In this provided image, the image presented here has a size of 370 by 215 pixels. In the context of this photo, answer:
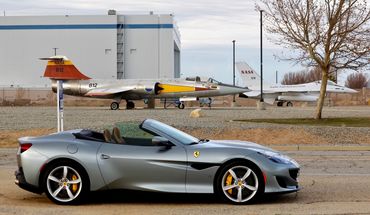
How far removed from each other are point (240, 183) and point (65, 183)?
7.83ft

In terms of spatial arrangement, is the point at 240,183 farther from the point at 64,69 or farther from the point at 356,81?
the point at 356,81

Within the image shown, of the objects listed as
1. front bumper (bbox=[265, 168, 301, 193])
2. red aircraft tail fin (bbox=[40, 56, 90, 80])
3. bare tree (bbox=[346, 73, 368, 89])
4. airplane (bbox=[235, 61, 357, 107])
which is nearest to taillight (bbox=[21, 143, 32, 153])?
front bumper (bbox=[265, 168, 301, 193])

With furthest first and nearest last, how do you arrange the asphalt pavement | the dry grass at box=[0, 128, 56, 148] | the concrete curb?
the dry grass at box=[0, 128, 56, 148] → the concrete curb → the asphalt pavement

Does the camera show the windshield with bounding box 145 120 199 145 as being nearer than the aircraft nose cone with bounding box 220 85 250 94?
Yes

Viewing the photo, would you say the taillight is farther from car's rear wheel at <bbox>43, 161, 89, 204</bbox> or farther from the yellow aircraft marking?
the yellow aircraft marking

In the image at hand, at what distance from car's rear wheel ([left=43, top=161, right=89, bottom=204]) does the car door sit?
319 mm

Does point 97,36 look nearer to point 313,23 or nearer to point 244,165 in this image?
point 313,23

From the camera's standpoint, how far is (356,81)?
14188 centimetres

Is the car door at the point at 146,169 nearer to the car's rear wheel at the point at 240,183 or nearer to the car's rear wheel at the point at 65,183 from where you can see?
the car's rear wheel at the point at 65,183

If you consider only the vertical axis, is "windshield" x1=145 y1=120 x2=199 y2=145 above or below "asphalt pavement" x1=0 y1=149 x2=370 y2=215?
above

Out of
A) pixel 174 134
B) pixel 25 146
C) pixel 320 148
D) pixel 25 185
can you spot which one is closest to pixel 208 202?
pixel 174 134

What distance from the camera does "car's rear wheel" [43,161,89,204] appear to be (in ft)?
28.7

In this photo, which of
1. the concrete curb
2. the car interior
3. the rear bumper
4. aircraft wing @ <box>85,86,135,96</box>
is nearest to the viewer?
the rear bumper

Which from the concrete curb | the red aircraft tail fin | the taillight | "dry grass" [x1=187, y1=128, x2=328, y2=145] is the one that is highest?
the red aircraft tail fin
